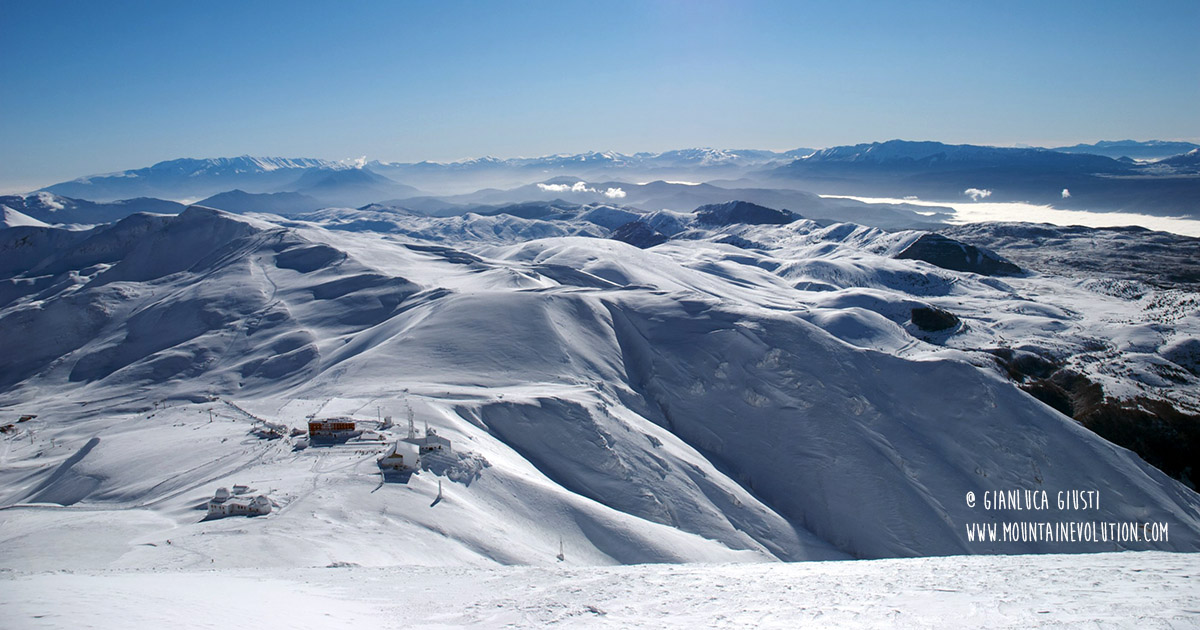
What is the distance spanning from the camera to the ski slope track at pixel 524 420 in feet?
92.1

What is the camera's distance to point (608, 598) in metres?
18.5

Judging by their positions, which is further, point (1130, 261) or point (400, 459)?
point (1130, 261)

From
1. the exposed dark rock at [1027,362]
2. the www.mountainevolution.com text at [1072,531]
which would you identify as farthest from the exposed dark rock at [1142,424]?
the www.mountainevolution.com text at [1072,531]

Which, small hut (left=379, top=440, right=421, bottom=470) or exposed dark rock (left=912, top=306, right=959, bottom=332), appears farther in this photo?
exposed dark rock (left=912, top=306, right=959, bottom=332)

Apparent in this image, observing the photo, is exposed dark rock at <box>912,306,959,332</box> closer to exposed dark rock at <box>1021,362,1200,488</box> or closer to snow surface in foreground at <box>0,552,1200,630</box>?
exposed dark rock at <box>1021,362,1200,488</box>

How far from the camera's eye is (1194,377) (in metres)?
75.9

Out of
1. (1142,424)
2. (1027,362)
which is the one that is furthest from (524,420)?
(1027,362)

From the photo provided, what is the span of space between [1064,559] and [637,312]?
4831cm

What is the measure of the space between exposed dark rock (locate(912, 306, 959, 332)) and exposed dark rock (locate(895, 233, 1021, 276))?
7108 cm

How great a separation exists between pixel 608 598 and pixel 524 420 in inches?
1037

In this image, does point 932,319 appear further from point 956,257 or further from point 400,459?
point 400,459

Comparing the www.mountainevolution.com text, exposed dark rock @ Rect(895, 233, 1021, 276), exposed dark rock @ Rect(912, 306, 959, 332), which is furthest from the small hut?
exposed dark rock @ Rect(895, 233, 1021, 276)

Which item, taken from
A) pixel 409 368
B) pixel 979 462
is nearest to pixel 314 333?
pixel 409 368

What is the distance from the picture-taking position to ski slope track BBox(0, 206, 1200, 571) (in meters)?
28.1
